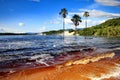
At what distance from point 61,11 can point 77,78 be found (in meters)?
127

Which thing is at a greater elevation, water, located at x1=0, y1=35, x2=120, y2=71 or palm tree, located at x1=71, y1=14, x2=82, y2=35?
palm tree, located at x1=71, y1=14, x2=82, y2=35

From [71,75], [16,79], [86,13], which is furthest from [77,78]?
[86,13]

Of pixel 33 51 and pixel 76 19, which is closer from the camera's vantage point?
pixel 33 51

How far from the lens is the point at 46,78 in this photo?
34.8 ft

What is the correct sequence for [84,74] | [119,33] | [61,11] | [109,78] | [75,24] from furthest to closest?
[75,24]
[61,11]
[119,33]
[84,74]
[109,78]

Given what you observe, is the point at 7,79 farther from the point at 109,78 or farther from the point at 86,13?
the point at 86,13

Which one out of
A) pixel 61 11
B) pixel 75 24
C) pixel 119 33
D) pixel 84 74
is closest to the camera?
pixel 84 74

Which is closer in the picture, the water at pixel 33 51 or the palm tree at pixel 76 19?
the water at pixel 33 51

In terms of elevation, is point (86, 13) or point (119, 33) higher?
point (86, 13)

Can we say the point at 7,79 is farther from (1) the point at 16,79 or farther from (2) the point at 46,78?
(2) the point at 46,78

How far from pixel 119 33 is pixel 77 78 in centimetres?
11861

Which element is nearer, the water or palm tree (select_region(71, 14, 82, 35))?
the water

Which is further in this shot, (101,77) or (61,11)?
(61,11)

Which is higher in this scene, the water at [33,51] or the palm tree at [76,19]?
the palm tree at [76,19]
